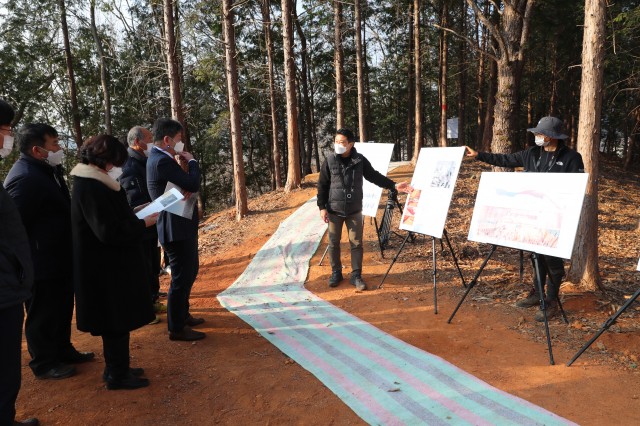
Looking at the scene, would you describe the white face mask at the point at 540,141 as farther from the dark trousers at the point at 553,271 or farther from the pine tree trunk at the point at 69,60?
the pine tree trunk at the point at 69,60

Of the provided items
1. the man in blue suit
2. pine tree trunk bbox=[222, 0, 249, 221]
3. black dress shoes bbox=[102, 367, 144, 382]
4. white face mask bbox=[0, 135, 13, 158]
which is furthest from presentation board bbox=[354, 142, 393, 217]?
white face mask bbox=[0, 135, 13, 158]

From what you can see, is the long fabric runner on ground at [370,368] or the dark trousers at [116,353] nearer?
the long fabric runner on ground at [370,368]

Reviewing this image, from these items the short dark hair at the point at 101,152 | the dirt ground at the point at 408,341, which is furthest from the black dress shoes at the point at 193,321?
the short dark hair at the point at 101,152

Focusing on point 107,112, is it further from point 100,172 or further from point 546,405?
point 546,405

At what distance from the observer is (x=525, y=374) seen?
315cm

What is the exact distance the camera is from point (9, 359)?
2.20 m

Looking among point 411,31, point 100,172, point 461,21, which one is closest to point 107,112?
point 411,31

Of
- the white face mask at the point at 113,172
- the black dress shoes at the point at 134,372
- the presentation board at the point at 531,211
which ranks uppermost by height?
the white face mask at the point at 113,172

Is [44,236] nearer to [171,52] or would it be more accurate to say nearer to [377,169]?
[377,169]

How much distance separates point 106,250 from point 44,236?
29.4 inches

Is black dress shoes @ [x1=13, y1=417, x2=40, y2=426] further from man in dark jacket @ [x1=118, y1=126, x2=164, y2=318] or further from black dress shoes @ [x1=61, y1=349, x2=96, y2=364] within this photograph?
man in dark jacket @ [x1=118, y1=126, x2=164, y2=318]

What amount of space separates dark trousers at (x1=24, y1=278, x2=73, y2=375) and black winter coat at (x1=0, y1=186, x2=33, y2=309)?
105 centimetres

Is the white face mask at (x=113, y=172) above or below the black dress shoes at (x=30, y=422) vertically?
above

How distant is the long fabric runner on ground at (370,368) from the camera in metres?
2.69
